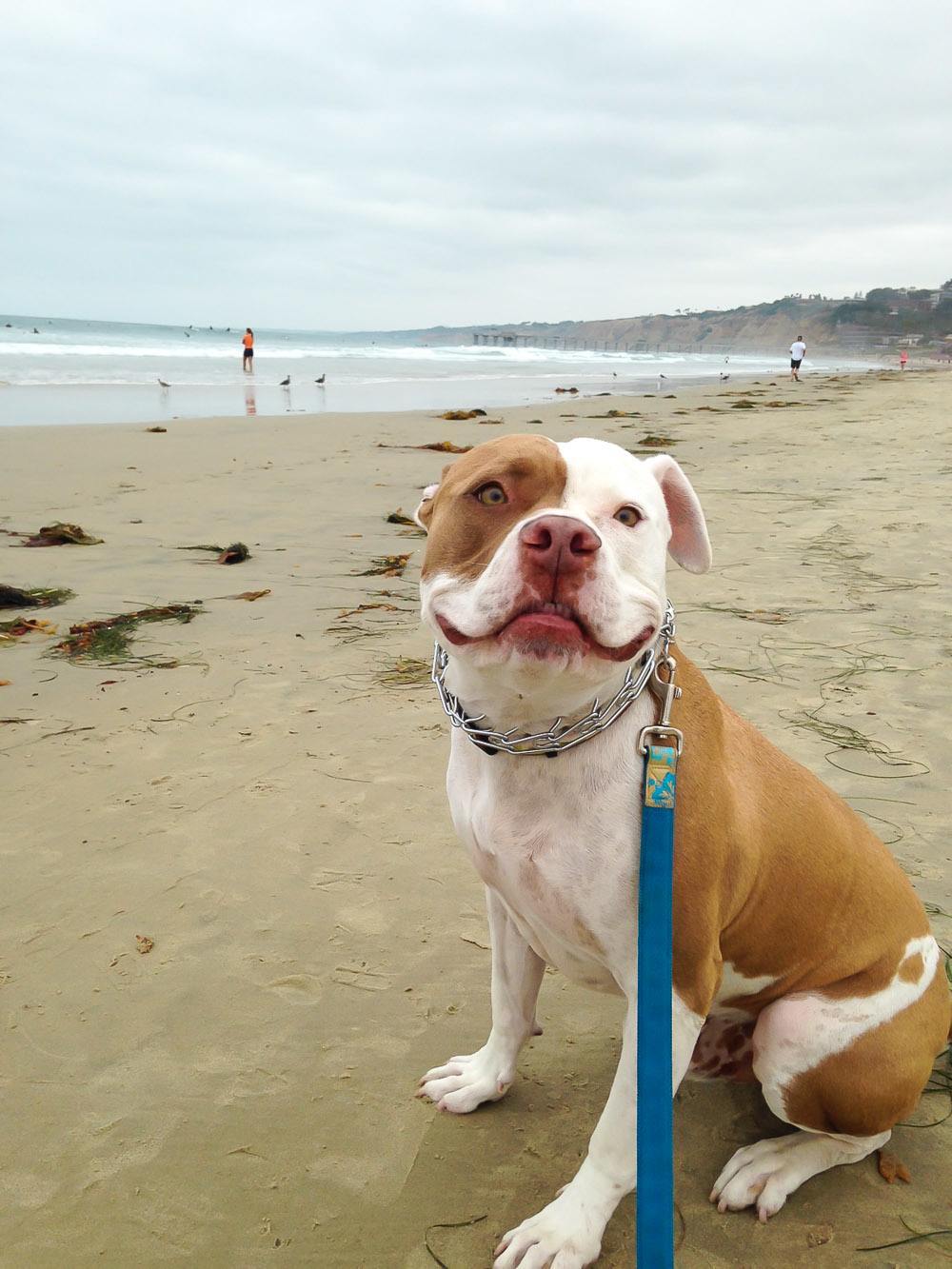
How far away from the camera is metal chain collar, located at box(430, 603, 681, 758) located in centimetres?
178

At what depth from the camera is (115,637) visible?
201 inches

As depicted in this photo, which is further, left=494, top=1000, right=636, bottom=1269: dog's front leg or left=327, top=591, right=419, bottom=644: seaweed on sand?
left=327, top=591, right=419, bottom=644: seaweed on sand

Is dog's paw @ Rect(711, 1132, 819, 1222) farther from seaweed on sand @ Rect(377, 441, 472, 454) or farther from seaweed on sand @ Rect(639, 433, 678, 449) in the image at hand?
seaweed on sand @ Rect(639, 433, 678, 449)

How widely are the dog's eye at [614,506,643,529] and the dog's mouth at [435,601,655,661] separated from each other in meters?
0.25

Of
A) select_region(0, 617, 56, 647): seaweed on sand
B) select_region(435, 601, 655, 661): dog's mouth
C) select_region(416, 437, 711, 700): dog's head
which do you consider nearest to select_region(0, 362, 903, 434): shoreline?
select_region(0, 617, 56, 647): seaweed on sand

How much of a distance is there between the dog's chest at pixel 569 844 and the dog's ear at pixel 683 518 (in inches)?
24.3

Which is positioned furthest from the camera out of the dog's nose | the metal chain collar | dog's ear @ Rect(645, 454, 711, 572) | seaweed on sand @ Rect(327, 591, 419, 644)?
seaweed on sand @ Rect(327, 591, 419, 644)

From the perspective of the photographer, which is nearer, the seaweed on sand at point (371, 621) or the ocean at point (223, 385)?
the seaweed on sand at point (371, 621)

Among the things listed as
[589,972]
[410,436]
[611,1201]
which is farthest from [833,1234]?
[410,436]

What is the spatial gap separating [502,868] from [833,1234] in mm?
1011

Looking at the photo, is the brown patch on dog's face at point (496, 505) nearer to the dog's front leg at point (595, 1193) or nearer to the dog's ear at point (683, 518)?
the dog's ear at point (683, 518)

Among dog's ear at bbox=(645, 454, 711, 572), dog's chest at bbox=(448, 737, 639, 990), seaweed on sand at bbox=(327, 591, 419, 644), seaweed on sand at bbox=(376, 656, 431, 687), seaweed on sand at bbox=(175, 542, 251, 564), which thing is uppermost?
dog's ear at bbox=(645, 454, 711, 572)

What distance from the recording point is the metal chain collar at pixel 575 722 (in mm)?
1776

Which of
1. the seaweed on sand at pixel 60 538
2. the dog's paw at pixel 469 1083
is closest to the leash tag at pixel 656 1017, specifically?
the dog's paw at pixel 469 1083
